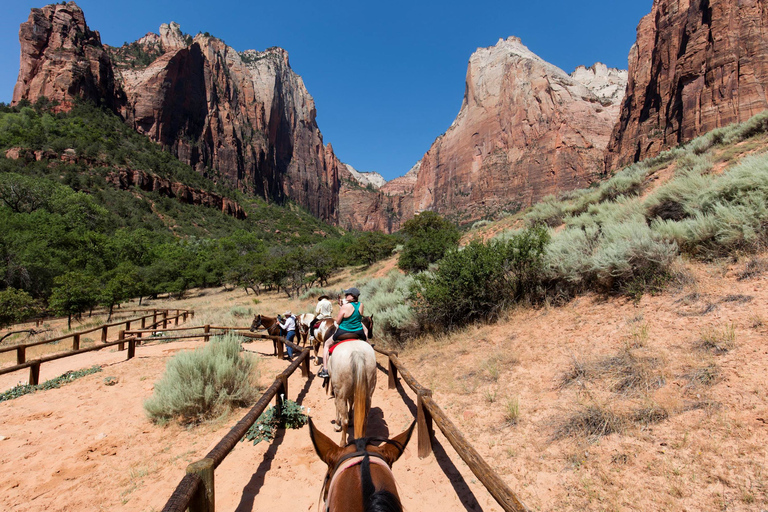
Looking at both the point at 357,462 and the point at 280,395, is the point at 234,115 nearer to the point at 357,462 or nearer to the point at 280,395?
the point at 280,395

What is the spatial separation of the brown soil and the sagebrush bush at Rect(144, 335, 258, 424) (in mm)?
286

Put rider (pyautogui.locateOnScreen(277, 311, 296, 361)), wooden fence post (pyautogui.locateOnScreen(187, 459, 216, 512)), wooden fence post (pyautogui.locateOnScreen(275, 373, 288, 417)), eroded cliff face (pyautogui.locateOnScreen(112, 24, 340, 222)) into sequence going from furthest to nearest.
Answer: eroded cliff face (pyautogui.locateOnScreen(112, 24, 340, 222)) → rider (pyautogui.locateOnScreen(277, 311, 296, 361)) → wooden fence post (pyautogui.locateOnScreen(275, 373, 288, 417)) → wooden fence post (pyautogui.locateOnScreen(187, 459, 216, 512))

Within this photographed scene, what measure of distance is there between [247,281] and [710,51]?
7174 cm

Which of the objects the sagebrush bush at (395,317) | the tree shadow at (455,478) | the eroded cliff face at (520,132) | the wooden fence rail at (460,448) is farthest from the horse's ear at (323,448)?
the eroded cliff face at (520,132)

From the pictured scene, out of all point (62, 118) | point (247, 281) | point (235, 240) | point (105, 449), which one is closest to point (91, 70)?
point (62, 118)

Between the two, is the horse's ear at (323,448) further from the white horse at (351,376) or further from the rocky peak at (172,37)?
the rocky peak at (172,37)

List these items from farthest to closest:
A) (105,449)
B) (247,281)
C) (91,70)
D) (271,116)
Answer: (271,116), (91,70), (247,281), (105,449)

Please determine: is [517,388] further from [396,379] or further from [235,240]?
[235,240]

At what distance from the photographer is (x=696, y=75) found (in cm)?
4594

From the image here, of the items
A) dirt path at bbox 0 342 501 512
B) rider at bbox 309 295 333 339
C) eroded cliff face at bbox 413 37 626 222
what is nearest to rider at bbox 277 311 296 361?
rider at bbox 309 295 333 339

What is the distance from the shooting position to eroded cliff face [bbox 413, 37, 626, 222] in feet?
276

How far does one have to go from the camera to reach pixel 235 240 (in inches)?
2392

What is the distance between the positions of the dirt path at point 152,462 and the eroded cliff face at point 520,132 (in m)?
88.7

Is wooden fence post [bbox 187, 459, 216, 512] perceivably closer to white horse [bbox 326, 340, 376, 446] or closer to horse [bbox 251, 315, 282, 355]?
white horse [bbox 326, 340, 376, 446]
